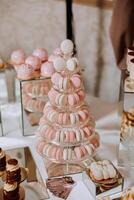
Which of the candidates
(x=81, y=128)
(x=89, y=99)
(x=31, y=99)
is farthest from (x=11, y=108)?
(x=81, y=128)

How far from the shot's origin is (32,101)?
1.27m

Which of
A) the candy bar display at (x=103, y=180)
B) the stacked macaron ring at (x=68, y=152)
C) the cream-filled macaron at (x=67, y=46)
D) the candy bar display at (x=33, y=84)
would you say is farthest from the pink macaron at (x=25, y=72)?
the candy bar display at (x=103, y=180)

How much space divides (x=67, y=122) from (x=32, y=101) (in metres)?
0.27

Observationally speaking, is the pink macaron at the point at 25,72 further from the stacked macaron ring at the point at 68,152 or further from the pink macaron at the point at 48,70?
the stacked macaron ring at the point at 68,152

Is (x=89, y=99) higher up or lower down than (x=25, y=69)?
lower down

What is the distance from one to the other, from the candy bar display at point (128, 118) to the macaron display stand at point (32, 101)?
268mm

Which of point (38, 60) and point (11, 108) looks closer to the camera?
point (38, 60)

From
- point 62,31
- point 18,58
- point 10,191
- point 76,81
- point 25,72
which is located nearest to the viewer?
point 10,191

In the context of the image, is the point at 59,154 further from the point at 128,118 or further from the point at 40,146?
the point at 128,118

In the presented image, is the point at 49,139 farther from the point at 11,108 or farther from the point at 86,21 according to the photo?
the point at 86,21

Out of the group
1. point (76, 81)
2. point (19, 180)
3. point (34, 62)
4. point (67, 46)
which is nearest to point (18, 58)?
point (34, 62)

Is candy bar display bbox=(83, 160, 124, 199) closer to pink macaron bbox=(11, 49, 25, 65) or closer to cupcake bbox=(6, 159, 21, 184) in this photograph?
cupcake bbox=(6, 159, 21, 184)

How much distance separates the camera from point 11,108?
1.39 metres

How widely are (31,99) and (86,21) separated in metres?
0.50
